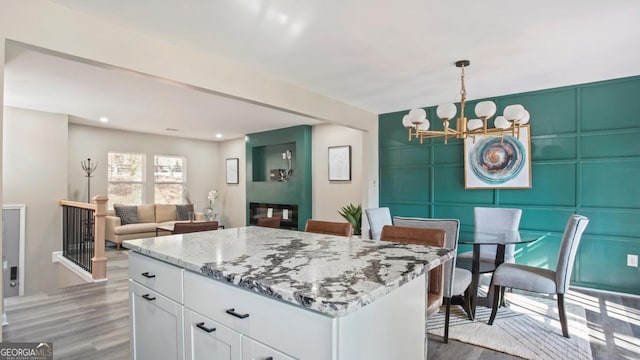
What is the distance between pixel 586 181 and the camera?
3.73 m

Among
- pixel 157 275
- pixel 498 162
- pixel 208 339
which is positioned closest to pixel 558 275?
pixel 498 162

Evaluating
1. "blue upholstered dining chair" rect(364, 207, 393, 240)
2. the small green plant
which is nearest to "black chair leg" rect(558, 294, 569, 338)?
"blue upholstered dining chair" rect(364, 207, 393, 240)

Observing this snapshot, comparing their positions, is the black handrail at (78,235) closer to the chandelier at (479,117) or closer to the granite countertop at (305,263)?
the granite countertop at (305,263)

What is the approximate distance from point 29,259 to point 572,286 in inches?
291

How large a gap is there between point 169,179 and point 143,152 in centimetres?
84

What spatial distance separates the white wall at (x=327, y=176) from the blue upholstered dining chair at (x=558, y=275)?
2.98 meters

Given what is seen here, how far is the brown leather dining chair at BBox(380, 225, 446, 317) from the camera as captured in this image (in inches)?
75.7

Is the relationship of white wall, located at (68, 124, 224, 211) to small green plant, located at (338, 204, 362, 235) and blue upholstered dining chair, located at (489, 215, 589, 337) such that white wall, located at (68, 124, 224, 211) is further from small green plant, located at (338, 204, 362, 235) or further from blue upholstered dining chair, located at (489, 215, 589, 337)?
blue upholstered dining chair, located at (489, 215, 589, 337)

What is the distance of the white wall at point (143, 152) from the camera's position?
20.8 feet

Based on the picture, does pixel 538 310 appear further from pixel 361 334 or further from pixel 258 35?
pixel 258 35

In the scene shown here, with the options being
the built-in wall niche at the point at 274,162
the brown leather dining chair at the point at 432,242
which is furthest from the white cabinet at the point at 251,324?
Answer: the built-in wall niche at the point at 274,162

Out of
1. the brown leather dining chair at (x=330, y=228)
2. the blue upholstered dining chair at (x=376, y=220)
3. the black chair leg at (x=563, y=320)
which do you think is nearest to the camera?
the brown leather dining chair at (x=330, y=228)

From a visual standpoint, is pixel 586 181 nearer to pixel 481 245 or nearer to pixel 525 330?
pixel 481 245

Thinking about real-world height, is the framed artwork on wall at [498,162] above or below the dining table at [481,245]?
above
